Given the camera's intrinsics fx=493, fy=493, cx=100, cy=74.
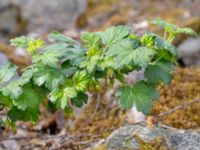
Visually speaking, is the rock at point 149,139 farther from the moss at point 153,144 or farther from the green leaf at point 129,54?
the green leaf at point 129,54

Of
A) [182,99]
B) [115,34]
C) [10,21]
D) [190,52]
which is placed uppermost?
[10,21]

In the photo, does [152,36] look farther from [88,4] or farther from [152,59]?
[88,4]

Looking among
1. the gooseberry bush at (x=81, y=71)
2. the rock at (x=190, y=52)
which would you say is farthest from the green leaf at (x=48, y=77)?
the rock at (x=190, y=52)

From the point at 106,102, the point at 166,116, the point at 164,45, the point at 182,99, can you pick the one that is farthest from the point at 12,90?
the point at 182,99

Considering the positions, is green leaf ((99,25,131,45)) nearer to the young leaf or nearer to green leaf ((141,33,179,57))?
green leaf ((141,33,179,57))

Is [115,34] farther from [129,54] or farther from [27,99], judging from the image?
[27,99]

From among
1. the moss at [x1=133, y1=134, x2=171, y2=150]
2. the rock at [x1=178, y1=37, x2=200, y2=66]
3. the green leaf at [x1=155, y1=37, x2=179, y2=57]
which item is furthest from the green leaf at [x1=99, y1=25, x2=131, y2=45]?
the rock at [x1=178, y1=37, x2=200, y2=66]
